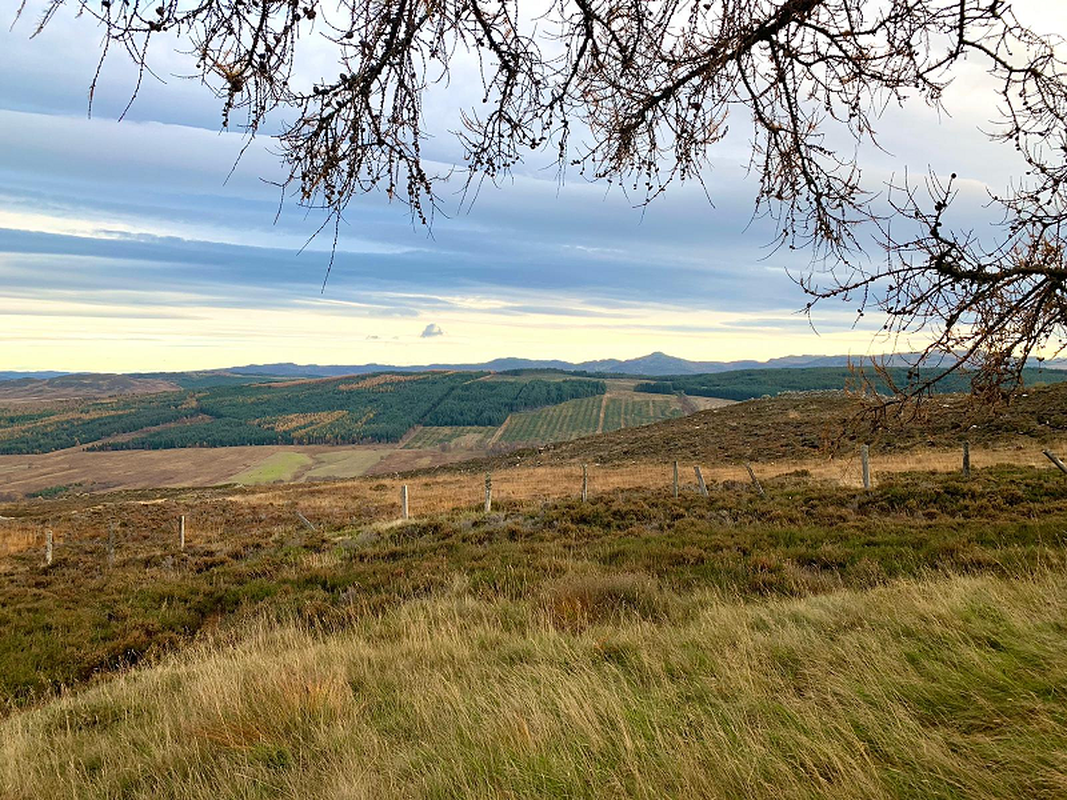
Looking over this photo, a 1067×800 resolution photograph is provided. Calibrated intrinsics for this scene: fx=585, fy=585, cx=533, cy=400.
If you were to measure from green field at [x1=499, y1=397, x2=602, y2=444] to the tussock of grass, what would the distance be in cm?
11582

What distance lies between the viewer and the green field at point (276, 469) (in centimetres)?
9119

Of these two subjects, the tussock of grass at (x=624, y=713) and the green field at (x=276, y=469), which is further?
the green field at (x=276, y=469)

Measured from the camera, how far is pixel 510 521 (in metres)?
15.5

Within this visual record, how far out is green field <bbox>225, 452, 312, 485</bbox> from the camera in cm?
9119

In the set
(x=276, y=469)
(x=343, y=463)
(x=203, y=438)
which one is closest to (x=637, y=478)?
(x=276, y=469)

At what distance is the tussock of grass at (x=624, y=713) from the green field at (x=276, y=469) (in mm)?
86449

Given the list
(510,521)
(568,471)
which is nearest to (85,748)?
(510,521)

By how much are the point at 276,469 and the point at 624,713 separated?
352 feet

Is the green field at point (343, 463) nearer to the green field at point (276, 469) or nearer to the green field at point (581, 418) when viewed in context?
the green field at point (276, 469)

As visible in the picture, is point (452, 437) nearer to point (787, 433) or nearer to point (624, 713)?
point (787, 433)

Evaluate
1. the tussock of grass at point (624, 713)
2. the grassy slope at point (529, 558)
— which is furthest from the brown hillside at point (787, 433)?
the grassy slope at point (529, 558)

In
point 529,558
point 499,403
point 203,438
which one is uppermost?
point 529,558

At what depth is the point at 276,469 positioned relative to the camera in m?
100

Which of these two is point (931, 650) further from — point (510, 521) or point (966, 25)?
point (510, 521)
